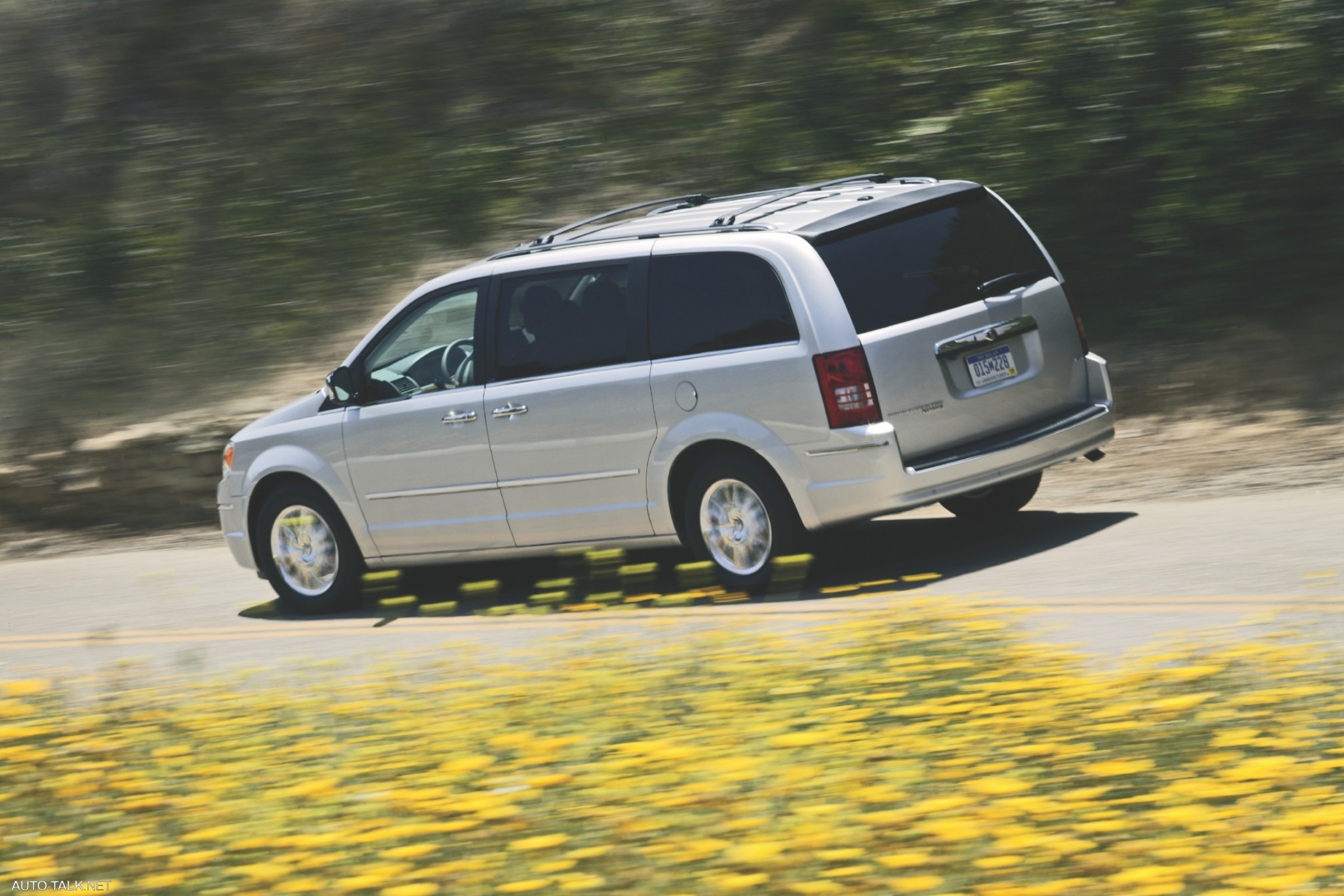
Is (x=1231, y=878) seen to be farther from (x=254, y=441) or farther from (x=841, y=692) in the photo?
(x=254, y=441)

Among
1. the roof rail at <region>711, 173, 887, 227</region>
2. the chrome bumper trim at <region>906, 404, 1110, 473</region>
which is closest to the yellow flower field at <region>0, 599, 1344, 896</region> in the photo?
the chrome bumper trim at <region>906, 404, 1110, 473</region>

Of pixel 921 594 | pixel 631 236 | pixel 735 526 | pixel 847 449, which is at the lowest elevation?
pixel 921 594

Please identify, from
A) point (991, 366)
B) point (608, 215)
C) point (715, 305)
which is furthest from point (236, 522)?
point (991, 366)

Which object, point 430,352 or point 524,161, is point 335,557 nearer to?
point 430,352

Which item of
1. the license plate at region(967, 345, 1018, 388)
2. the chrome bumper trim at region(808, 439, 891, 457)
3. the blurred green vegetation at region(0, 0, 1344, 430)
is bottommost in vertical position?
the chrome bumper trim at region(808, 439, 891, 457)

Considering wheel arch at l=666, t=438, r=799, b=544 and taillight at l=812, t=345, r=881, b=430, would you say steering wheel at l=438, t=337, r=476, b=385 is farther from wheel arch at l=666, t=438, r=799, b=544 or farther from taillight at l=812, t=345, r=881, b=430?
taillight at l=812, t=345, r=881, b=430

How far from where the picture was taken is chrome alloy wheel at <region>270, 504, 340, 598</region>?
9.49m

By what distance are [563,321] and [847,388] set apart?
1.69 meters

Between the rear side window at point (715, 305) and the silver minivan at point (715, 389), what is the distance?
12 millimetres

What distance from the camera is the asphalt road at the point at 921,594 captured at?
22.6ft

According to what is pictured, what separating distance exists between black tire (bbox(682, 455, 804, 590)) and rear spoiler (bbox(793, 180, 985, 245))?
1.13 m

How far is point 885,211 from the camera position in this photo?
8156 millimetres

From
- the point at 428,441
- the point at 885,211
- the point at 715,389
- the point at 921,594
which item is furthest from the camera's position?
the point at 428,441

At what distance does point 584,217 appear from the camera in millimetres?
14516
